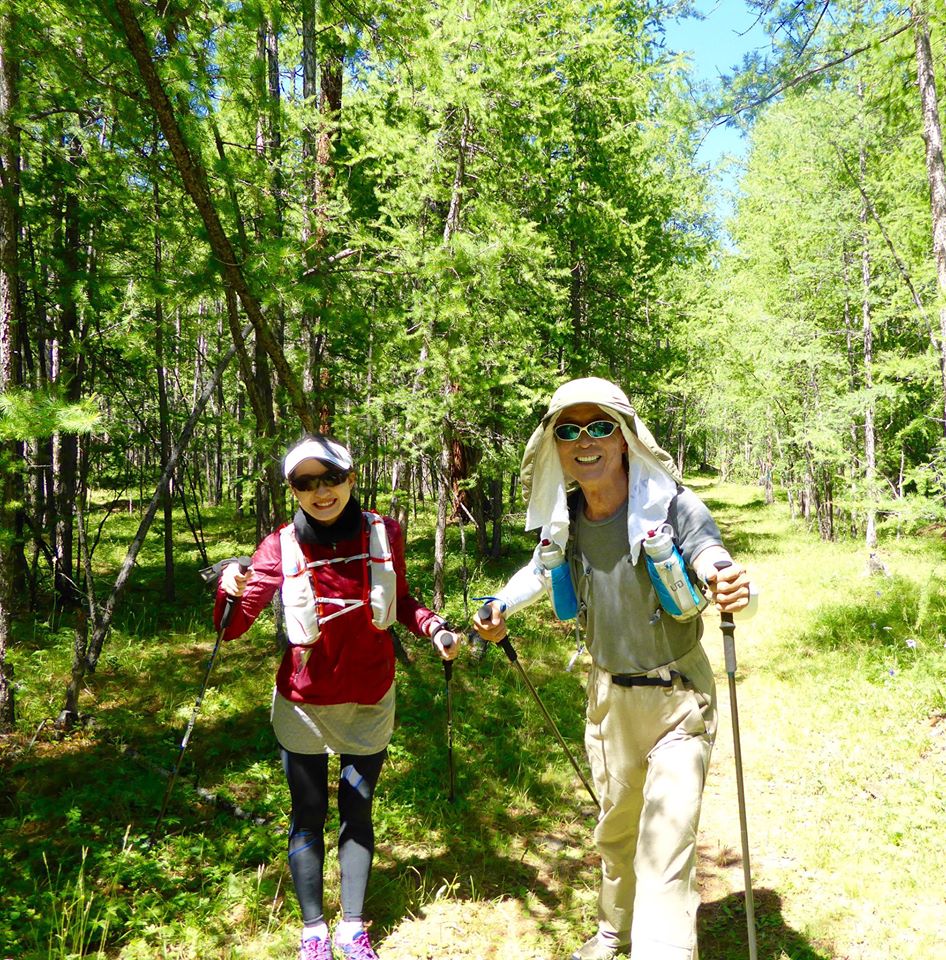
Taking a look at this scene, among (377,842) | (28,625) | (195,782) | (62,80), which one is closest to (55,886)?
(195,782)

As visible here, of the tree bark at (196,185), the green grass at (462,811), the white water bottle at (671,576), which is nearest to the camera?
the white water bottle at (671,576)

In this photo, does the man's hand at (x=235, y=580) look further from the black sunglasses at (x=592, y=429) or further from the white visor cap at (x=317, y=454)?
the black sunglasses at (x=592, y=429)

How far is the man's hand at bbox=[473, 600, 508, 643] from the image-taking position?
312cm

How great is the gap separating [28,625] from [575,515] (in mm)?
8083

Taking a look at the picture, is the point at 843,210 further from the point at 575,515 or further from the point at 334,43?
the point at 575,515

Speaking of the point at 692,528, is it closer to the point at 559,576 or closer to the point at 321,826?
the point at 559,576

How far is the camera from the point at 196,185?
12.0ft

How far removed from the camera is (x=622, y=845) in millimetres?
3127

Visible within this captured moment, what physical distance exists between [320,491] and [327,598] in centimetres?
51

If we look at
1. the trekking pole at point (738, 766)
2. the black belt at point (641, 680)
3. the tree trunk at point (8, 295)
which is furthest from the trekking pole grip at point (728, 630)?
the tree trunk at point (8, 295)

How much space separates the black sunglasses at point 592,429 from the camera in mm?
2859

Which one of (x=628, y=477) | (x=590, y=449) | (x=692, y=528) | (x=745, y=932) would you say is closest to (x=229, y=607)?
(x=590, y=449)

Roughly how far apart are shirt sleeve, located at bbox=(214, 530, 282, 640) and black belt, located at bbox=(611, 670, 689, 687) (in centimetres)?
167

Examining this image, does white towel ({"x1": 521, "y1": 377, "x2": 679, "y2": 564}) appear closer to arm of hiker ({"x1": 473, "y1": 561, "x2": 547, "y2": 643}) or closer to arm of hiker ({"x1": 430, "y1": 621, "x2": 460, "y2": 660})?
arm of hiker ({"x1": 473, "y1": 561, "x2": 547, "y2": 643})
